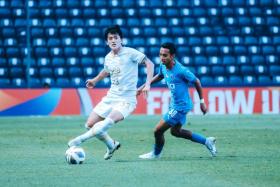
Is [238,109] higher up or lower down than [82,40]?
lower down

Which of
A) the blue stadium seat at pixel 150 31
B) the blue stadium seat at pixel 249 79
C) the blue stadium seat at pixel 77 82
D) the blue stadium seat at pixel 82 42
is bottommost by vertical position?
the blue stadium seat at pixel 249 79

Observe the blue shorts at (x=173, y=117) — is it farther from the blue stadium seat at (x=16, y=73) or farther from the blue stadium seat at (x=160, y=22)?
the blue stadium seat at (x=160, y=22)

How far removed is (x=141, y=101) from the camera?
84.6ft

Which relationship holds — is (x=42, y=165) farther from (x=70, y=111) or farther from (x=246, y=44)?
(x=246, y=44)

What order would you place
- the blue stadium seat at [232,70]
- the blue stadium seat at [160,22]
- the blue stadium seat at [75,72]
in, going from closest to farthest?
the blue stadium seat at [75,72] → the blue stadium seat at [232,70] → the blue stadium seat at [160,22]

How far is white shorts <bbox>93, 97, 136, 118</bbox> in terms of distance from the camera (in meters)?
11.1

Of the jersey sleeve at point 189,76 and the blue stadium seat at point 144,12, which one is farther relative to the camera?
the blue stadium seat at point 144,12

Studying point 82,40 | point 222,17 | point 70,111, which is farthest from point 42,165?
point 222,17

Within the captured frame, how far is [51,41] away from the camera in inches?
1168

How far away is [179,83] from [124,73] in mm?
831

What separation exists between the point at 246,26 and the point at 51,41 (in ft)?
24.8

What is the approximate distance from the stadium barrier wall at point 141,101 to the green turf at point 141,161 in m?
5.88

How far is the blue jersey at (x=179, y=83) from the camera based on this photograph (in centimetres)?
1141

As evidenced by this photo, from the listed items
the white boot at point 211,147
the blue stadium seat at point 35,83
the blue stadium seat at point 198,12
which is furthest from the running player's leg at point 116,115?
the blue stadium seat at point 198,12
